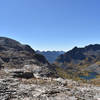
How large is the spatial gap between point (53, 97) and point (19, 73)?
16.0m

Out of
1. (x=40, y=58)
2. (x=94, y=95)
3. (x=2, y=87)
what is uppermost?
(x=40, y=58)

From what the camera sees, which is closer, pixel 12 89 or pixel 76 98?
pixel 76 98

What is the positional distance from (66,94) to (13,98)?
809 centimetres

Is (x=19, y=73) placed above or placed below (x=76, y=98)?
above

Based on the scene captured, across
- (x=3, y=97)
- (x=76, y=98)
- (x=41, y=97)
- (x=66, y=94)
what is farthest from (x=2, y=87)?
(x=76, y=98)

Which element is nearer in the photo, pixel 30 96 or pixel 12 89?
pixel 30 96

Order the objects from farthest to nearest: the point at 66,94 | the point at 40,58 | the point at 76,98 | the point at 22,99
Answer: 1. the point at 40,58
2. the point at 66,94
3. the point at 76,98
4. the point at 22,99

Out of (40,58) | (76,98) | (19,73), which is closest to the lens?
(76,98)

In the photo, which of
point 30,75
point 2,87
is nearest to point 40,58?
point 30,75

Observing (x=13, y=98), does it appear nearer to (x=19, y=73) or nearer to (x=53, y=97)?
(x=53, y=97)

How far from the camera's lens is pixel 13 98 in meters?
17.3

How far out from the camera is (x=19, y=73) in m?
32.1

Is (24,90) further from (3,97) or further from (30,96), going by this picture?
(3,97)

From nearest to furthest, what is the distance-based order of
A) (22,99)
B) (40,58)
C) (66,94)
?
(22,99) → (66,94) → (40,58)
